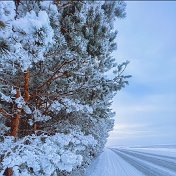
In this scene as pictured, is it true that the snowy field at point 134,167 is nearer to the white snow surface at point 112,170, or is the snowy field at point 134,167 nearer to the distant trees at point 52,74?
the white snow surface at point 112,170

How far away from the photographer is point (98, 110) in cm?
958

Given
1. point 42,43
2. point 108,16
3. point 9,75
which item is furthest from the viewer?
point 9,75

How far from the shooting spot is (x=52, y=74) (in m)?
7.21

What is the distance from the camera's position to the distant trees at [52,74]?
3505 millimetres

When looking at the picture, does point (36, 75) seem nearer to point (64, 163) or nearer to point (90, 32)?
point (90, 32)

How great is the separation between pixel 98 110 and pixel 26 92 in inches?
145

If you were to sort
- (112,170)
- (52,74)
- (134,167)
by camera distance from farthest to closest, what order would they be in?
(134,167), (112,170), (52,74)

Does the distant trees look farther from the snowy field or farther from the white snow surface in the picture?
the snowy field

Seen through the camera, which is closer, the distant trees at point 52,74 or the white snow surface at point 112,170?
the distant trees at point 52,74

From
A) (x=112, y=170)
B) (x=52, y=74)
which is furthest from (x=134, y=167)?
(x=52, y=74)

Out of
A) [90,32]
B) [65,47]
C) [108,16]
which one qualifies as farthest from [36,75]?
[108,16]

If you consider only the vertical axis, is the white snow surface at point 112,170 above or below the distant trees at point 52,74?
below

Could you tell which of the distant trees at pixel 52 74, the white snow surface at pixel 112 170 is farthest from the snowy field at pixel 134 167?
the distant trees at pixel 52 74

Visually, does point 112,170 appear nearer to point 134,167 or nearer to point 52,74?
point 134,167
